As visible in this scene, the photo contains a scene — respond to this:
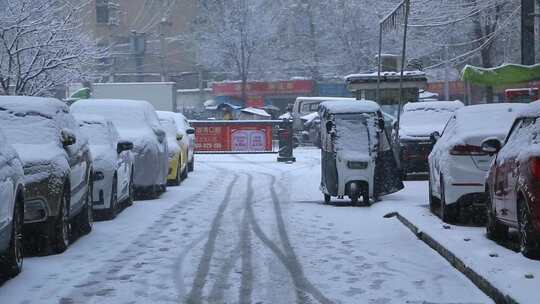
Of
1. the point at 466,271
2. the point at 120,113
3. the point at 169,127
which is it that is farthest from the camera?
the point at 169,127

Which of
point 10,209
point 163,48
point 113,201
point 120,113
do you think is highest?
point 163,48

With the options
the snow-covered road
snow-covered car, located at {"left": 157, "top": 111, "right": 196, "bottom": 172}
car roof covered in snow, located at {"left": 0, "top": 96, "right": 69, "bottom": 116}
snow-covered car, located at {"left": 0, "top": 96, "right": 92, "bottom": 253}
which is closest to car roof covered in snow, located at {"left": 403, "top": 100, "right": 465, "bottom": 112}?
snow-covered car, located at {"left": 157, "top": 111, "right": 196, "bottom": 172}

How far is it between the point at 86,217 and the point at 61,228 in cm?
194

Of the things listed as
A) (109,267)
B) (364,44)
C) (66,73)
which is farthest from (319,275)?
(364,44)

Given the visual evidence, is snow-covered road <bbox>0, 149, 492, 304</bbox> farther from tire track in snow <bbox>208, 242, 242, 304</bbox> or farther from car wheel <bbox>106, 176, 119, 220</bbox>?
car wheel <bbox>106, 176, 119, 220</bbox>

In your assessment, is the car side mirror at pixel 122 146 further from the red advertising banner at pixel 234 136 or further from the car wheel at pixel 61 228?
the red advertising banner at pixel 234 136

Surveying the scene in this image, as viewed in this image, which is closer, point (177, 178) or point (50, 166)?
point (50, 166)

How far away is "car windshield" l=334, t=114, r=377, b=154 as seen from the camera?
16594mm

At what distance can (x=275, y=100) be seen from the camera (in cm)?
6391

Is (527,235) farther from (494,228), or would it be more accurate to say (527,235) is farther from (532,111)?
(494,228)

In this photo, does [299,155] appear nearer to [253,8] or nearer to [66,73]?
[66,73]

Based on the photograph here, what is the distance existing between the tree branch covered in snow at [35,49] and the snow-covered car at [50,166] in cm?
1239

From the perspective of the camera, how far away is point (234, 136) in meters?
34.8

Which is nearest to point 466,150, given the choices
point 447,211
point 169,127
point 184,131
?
point 447,211
